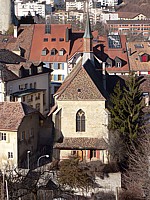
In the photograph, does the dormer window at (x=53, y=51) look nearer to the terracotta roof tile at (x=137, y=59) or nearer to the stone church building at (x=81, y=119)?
the terracotta roof tile at (x=137, y=59)

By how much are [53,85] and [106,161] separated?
2473cm

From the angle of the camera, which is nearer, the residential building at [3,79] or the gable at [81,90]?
the gable at [81,90]

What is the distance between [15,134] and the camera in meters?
37.9

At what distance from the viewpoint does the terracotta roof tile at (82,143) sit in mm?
39562

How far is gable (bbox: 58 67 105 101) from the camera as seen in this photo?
40.0 metres

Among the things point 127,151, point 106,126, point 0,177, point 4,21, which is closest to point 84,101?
point 106,126

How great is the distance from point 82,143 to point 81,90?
12.1ft

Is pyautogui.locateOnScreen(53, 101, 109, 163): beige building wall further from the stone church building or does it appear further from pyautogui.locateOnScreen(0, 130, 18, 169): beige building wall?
pyautogui.locateOnScreen(0, 130, 18, 169): beige building wall

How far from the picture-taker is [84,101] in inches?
1576

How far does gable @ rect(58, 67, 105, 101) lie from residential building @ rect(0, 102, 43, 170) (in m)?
2.72

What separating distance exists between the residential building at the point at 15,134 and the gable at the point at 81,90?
107 inches

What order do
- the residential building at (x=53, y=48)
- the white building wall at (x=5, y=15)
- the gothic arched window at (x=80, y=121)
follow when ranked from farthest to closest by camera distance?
the white building wall at (x=5, y=15) → the residential building at (x=53, y=48) → the gothic arched window at (x=80, y=121)

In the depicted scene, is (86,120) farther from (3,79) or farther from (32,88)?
(32,88)

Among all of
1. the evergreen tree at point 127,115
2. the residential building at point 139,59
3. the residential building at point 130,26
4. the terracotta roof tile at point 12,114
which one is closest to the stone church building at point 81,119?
the evergreen tree at point 127,115
